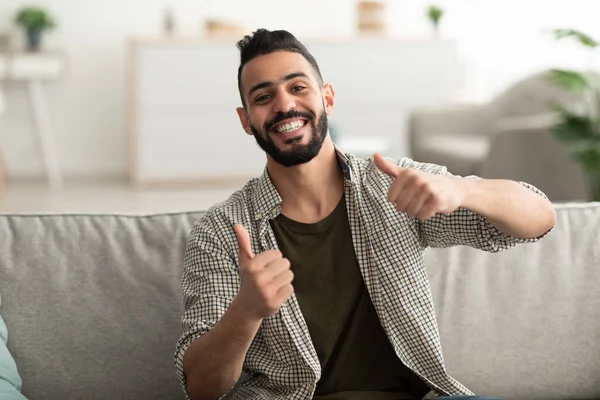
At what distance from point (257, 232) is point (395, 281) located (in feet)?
0.83

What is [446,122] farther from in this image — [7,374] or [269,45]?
[7,374]

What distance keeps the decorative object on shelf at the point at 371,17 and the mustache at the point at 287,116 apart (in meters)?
5.39

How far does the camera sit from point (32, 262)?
1821 millimetres

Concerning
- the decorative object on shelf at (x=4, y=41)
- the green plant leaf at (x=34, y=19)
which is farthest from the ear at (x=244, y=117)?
the decorative object on shelf at (x=4, y=41)

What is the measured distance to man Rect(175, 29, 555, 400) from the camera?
5.16ft

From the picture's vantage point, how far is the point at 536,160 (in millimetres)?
4355

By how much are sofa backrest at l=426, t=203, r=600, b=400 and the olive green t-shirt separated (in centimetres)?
25

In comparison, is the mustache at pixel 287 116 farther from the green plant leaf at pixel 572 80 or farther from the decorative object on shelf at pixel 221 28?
the decorative object on shelf at pixel 221 28

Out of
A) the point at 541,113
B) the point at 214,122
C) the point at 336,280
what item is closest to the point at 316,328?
the point at 336,280

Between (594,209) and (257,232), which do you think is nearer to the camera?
(257,232)

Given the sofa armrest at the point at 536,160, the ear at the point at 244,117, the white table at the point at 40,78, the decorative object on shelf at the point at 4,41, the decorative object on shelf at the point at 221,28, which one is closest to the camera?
the ear at the point at 244,117

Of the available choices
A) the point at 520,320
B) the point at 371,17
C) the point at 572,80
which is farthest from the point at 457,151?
the point at 520,320

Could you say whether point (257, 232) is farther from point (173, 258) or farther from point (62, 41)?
point (62, 41)

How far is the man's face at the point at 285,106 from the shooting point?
1.67m
